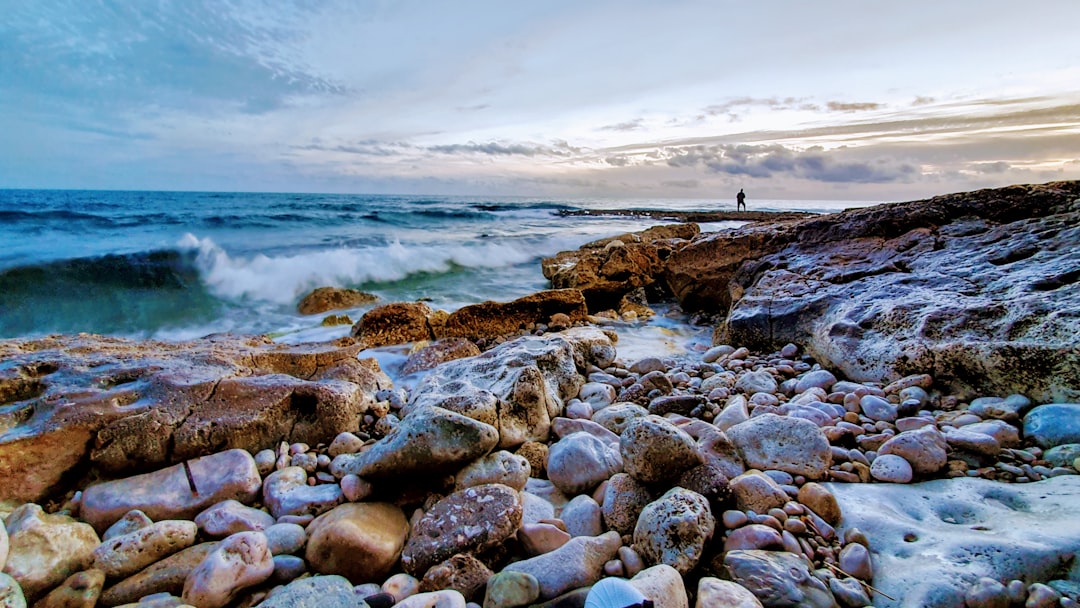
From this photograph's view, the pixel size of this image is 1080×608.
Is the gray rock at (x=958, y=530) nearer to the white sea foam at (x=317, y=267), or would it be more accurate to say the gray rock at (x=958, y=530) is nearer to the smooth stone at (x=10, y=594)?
the smooth stone at (x=10, y=594)

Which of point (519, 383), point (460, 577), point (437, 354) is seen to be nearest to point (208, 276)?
point (437, 354)

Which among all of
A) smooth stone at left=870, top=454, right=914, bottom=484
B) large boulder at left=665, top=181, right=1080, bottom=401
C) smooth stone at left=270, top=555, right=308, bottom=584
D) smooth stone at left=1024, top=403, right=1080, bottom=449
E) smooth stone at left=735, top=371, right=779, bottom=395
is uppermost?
large boulder at left=665, top=181, right=1080, bottom=401

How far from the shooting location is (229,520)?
2.14 metres

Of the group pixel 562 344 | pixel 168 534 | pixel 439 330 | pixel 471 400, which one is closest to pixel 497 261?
pixel 439 330

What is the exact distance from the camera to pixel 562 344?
156 inches

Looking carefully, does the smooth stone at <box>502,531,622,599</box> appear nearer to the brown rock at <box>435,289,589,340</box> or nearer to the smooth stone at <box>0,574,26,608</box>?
the smooth stone at <box>0,574,26,608</box>

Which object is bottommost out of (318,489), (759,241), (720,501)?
(318,489)

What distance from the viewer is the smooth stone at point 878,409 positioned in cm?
264

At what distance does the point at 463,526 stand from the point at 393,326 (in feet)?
13.5

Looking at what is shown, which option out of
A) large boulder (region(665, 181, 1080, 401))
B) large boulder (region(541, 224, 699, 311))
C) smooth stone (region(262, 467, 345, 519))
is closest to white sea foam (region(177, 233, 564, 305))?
large boulder (region(541, 224, 699, 311))

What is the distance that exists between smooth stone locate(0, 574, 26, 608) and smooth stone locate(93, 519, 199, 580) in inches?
9.5

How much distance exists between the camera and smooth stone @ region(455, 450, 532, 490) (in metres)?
2.35

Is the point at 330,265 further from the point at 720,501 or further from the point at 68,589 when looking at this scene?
the point at 720,501

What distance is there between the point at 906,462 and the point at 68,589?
3332 mm
